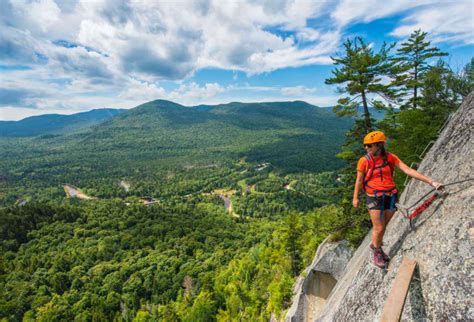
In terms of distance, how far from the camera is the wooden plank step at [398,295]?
15.8 ft

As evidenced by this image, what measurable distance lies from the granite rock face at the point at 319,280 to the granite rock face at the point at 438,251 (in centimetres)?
944

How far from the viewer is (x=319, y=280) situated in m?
16.8

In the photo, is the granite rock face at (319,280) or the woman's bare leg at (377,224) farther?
the granite rock face at (319,280)

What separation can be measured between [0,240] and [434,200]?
9747 cm

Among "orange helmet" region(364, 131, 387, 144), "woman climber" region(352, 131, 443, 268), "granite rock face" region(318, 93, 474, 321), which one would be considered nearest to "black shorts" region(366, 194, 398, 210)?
"woman climber" region(352, 131, 443, 268)

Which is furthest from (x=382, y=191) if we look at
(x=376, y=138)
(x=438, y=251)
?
(x=438, y=251)

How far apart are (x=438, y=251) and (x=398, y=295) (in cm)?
123

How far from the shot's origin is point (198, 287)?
45.4 meters

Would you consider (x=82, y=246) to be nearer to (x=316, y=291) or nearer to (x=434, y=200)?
(x=316, y=291)

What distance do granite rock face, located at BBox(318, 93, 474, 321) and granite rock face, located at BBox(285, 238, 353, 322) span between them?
9.44 meters

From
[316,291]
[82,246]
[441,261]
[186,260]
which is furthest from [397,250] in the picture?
[82,246]

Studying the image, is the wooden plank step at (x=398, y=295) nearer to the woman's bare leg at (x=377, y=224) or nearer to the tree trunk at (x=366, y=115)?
the woman's bare leg at (x=377, y=224)

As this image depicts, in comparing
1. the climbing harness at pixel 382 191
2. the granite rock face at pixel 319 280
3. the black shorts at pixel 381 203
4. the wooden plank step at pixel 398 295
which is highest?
the climbing harness at pixel 382 191

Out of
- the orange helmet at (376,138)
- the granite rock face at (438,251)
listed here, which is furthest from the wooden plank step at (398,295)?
the orange helmet at (376,138)
